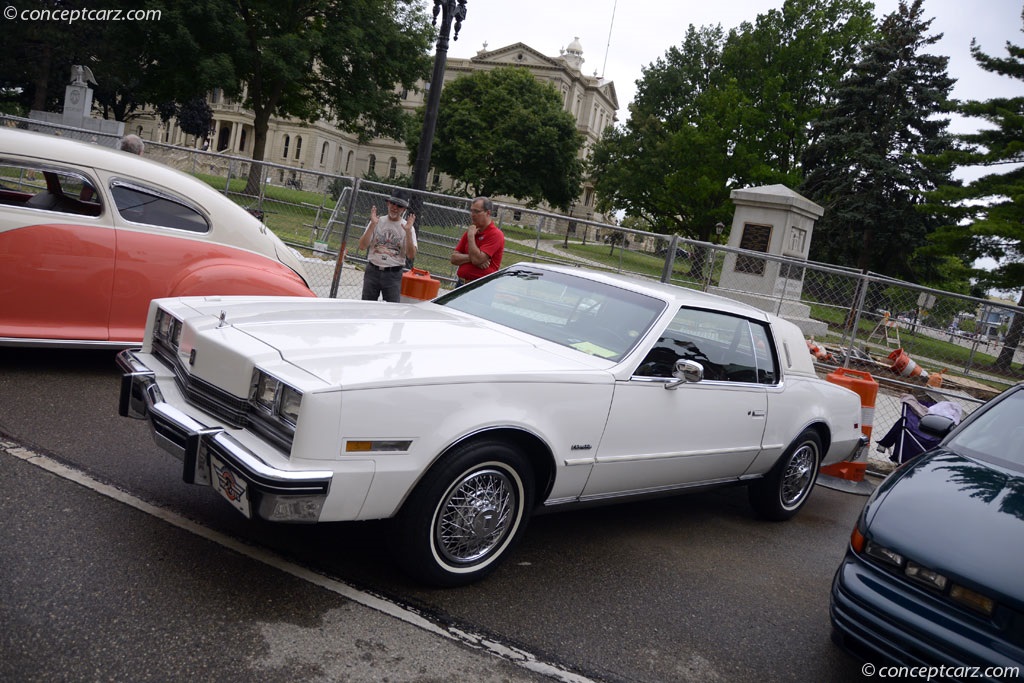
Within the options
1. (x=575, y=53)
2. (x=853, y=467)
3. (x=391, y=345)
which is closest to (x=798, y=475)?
(x=853, y=467)

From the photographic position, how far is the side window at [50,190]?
5.87 m

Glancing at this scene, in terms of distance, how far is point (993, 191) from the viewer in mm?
25812

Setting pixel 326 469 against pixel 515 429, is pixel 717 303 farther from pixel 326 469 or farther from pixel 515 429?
pixel 326 469

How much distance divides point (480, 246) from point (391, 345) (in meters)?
4.11

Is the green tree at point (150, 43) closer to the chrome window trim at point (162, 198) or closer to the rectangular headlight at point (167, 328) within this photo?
the chrome window trim at point (162, 198)

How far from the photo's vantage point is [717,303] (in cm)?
527

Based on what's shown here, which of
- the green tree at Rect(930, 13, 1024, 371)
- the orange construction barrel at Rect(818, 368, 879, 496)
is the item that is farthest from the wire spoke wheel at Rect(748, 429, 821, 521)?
the green tree at Rect(930, 13, 1024, 371)

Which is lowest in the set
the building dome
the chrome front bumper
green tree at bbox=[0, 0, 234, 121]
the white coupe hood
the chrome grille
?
the chrome front bumper

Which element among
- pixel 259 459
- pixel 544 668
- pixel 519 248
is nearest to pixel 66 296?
pixel 259 459

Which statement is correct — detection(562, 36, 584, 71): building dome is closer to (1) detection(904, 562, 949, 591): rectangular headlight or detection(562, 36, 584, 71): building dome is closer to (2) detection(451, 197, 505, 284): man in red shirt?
(2) detection(451, 197, 505, 284): man in red shirt

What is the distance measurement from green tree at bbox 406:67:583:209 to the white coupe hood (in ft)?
180

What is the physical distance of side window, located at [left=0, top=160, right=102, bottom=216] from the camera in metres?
5.87

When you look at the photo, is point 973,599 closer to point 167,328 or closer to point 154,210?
point 167,328

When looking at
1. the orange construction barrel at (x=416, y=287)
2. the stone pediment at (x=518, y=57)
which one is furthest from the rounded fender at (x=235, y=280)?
the stone pediment at (x=518, y=57)
